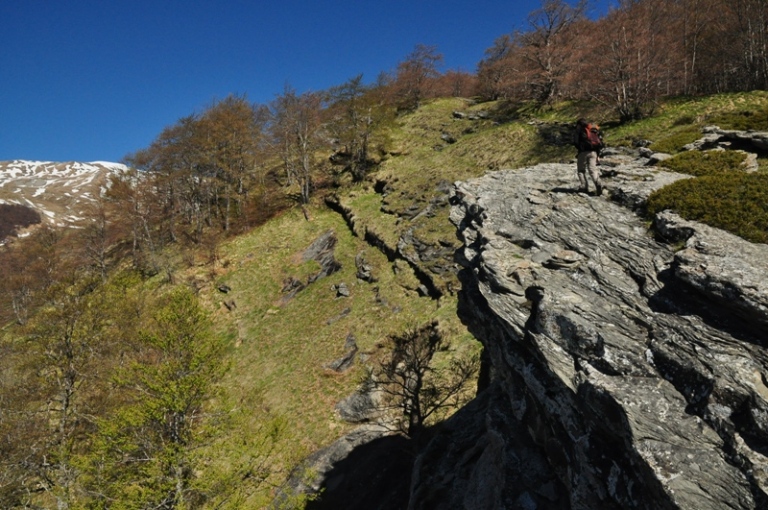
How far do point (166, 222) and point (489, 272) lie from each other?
4993 centimetres

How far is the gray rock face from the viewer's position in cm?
501

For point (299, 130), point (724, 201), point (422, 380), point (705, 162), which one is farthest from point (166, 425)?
point (299, 130)

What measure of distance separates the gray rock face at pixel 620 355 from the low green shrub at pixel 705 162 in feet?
2.41

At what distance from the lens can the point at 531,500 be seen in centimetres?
862

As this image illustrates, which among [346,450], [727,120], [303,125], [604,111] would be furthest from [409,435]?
[303,125]

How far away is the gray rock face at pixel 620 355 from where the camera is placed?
501cm

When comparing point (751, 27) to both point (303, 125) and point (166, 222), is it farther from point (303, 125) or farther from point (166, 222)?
point (166, 222)

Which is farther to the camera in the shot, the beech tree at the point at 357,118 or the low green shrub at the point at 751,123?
the beech tree at the point at 357,118

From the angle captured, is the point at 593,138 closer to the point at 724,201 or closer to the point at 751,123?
the point at 724,201

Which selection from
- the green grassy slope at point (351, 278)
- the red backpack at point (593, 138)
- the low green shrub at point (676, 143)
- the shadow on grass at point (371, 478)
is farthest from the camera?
the green grassy slope at point (351, 278)

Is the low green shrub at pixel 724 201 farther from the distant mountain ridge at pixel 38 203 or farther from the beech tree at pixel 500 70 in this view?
the distant mountain ridge at pixel 38 203

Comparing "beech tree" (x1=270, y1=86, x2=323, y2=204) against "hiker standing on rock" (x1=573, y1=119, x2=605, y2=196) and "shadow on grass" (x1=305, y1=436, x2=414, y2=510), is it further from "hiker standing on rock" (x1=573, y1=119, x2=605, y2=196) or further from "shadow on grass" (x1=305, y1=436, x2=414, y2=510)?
"hiker standing on rock" (x1=573, y1=119, x2=605, y2=196)

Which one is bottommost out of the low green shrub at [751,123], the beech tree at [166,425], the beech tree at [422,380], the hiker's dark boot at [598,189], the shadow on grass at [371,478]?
the shadow on grass at [371,478]

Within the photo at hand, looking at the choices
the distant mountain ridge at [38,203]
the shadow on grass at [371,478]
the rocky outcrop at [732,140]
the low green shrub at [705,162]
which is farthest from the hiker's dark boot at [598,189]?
the distant mountain ridge at [38,203]
